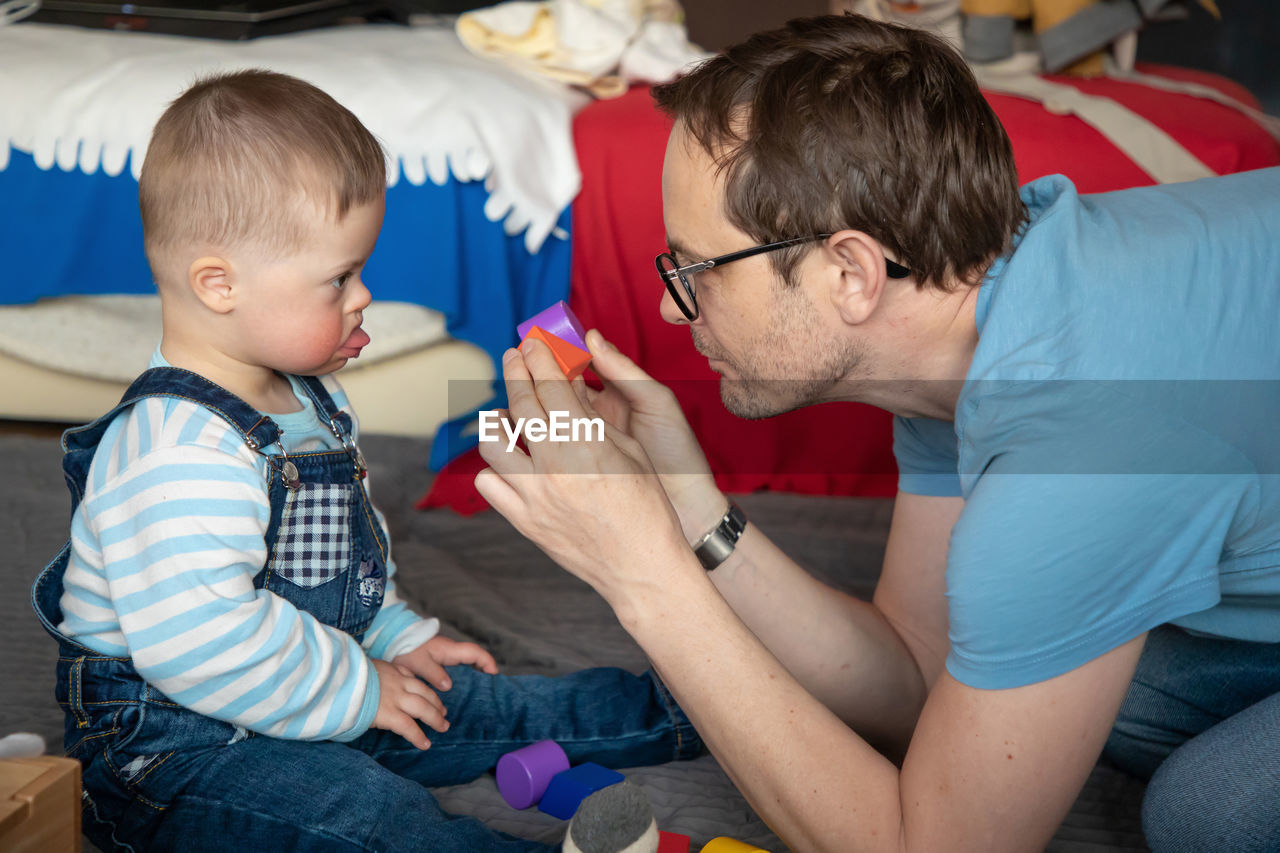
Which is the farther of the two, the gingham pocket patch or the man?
the gingham pocket patch

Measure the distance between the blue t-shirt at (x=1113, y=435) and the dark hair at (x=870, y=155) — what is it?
0.18ft

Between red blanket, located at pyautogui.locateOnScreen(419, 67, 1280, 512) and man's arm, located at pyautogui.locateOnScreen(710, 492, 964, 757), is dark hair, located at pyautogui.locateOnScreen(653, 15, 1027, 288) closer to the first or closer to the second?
man's arm, located at pyautogui.locateOnScreen(710, 492, 964, 757)

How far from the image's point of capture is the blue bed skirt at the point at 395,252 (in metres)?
1.85

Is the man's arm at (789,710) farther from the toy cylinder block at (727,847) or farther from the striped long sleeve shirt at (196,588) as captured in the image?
the striped long sleeve shirt at (196,588)

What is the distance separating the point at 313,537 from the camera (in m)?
1.03

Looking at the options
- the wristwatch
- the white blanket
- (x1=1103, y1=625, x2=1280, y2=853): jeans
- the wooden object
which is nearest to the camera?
the wooden object

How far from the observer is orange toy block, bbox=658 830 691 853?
0.93 metres

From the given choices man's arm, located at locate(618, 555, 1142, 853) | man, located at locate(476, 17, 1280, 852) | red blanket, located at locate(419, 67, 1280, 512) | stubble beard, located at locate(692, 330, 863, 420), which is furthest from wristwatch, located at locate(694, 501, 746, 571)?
red blanket, located at locate(419, 67, 1280, 512)

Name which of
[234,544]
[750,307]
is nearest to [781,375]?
[750,307]

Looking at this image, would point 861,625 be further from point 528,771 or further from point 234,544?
point 234,544

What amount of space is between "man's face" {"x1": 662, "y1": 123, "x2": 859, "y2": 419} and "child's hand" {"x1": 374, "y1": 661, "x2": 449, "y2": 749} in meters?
0.43

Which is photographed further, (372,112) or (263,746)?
(372,112)

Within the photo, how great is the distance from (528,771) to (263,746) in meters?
0.25

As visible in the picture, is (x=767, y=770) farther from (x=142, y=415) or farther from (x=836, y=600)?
(x=142, y=415)
